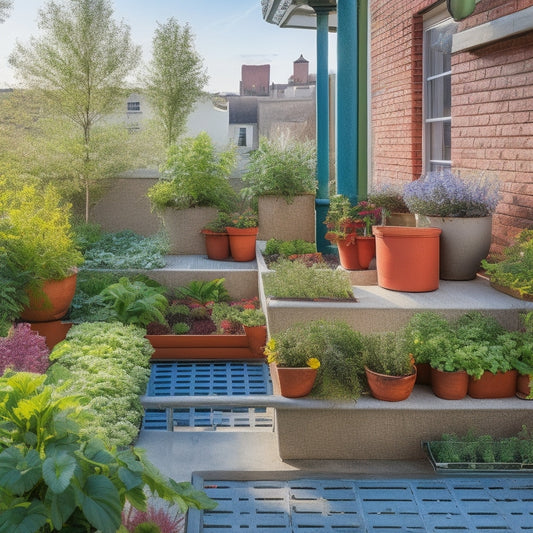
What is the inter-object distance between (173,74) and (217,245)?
5.64 metres

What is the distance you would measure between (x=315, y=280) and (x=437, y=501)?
1821 millimetres

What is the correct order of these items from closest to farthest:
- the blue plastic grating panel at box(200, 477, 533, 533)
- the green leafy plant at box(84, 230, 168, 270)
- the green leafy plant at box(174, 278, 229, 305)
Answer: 1. the blue plastic grating panel at box(200, 477, 533, 533)
2. the green leafy plant at box(174, 278, 229, 305)
3. the green leafy plant at box(84, 230, 168, 270)

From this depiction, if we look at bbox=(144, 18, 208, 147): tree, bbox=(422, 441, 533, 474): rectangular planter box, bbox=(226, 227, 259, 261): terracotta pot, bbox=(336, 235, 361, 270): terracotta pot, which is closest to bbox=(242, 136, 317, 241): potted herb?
bbox=(226, 227, 259, 261): terracotta pot

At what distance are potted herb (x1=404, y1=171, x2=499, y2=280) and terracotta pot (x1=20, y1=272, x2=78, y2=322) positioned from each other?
8.73 feet

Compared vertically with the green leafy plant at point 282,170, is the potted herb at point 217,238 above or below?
below

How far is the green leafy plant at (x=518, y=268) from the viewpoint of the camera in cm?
436

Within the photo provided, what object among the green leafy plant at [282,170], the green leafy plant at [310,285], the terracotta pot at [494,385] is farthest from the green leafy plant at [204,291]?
the terracotta pot at [494,385]

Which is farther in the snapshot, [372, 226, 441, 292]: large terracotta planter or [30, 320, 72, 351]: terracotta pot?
[30, 320, 72, 351]: terracotta pot

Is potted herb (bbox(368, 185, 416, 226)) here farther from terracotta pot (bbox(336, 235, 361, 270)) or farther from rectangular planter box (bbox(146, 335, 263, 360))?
rectangular planter box (bbox(146, 335, 263, 360))

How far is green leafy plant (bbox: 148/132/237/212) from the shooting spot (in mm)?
8023

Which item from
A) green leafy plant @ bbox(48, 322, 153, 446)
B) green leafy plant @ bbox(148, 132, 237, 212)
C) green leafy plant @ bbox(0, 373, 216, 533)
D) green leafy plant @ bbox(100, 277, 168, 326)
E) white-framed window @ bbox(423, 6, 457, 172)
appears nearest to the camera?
green leafy plant @ bbox(0, 373, 216, 533)

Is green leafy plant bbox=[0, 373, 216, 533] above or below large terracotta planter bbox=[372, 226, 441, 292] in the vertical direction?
below

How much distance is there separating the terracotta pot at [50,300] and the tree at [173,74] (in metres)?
7.24

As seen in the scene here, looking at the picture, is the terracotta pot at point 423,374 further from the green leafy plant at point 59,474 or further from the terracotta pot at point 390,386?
the green leafy plant at point 59,474
